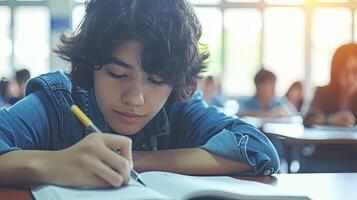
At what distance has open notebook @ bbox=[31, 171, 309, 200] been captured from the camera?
809mm

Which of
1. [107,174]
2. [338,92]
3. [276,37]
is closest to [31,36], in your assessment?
[276,37]

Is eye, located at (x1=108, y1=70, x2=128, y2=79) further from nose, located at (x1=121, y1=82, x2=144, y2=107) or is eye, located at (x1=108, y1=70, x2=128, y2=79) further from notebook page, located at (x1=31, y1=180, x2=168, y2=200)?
notebook page, located at (x1=31, y1=180, x2=168, y2=200)

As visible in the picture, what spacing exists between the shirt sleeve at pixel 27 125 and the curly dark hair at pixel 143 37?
0.11 metres

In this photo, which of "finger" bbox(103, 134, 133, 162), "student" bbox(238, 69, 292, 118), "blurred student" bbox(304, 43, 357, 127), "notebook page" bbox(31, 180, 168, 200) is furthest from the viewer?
"student" bbox(238, 69, 292, 118)

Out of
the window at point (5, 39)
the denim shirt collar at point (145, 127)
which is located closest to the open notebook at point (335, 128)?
the denim shirt collar at point (145, 127)

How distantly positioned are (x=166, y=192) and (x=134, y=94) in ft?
1.01

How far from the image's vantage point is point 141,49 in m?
1.18

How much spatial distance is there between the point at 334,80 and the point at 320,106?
200 millimetres

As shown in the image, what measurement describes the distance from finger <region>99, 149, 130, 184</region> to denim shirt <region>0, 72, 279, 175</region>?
0.21 metres

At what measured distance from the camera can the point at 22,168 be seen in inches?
37.4

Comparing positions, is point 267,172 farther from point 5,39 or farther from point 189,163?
point 5,39

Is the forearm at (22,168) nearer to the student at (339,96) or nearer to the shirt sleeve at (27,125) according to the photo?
the shirt sleeve at (27,125)

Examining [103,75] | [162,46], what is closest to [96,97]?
[103,75]

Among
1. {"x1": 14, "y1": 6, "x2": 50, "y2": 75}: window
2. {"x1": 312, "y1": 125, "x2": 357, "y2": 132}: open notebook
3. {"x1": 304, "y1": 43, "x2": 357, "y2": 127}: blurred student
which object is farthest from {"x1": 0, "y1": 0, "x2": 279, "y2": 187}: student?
{"x1": 14, "y1": 6, "x2": 50, "y2": 75}: window
